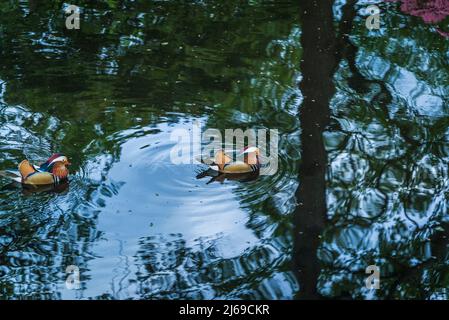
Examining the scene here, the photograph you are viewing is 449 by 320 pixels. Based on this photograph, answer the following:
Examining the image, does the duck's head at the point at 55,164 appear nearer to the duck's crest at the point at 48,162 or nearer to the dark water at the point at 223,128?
the duck's crest at the point at 48,162

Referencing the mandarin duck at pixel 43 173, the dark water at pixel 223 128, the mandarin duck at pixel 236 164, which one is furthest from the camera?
the mandarin duck at pixel 236 164

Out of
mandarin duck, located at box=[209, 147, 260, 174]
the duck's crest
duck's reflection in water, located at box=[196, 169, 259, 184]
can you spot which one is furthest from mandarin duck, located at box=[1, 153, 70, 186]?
mandarin duck, located at box=[209, 147, 260, 174]

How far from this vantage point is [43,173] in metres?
5.68

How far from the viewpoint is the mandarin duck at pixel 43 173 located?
18.7 ft

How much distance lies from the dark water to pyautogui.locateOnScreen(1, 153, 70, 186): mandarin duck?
0.11 meters

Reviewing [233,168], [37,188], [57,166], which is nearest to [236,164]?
[233,168]

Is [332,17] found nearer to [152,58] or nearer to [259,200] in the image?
[152,58]

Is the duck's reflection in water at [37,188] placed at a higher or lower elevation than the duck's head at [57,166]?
lower

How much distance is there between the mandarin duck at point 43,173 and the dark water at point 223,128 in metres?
0.11

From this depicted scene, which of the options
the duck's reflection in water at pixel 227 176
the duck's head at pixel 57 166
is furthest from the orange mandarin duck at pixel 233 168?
the duck's head at pixel 57 166

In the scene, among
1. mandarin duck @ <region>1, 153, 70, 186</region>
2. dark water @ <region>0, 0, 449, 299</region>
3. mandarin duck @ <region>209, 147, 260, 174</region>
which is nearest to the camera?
dark water @ <region>0, 0, 449, 299</region>

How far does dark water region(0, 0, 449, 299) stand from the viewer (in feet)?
16.5

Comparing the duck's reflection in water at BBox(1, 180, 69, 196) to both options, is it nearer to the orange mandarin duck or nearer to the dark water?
the dark water
